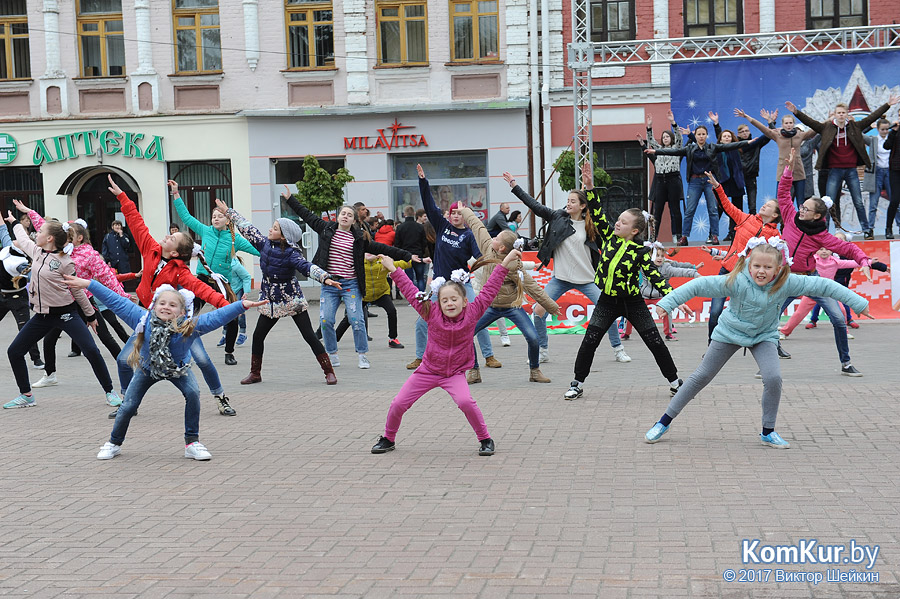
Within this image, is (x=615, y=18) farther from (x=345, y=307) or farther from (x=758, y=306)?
(x=758, y=306)

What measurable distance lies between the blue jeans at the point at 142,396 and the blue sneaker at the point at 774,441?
386 centimetres

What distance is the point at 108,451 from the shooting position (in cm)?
739

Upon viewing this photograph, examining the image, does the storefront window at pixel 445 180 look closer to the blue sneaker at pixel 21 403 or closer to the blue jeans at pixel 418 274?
the blue jeans at pixel 418 274

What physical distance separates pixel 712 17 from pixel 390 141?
800 centimetres

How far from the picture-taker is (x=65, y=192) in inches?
1027

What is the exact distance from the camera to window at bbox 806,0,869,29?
2439cm

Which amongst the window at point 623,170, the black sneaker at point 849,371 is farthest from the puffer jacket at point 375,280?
the window at point 623,170

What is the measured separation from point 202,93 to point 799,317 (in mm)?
17546

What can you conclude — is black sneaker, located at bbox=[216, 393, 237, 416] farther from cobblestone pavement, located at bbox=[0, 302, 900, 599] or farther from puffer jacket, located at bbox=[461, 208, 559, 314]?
puffer jacket, located at bbox=[461, 208, 559, 314]

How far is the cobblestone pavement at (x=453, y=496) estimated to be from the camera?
470cm

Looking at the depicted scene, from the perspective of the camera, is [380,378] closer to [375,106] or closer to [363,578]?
[363,578]

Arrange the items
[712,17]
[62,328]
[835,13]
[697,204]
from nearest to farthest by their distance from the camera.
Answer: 1. [62,328]
2. [697,204]
3. [835,13]
4. [712,17]

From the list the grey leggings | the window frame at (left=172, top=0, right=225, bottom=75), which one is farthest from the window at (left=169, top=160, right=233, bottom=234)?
the grey leggings

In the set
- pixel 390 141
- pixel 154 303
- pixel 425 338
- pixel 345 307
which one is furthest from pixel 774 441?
pixel 390 141
